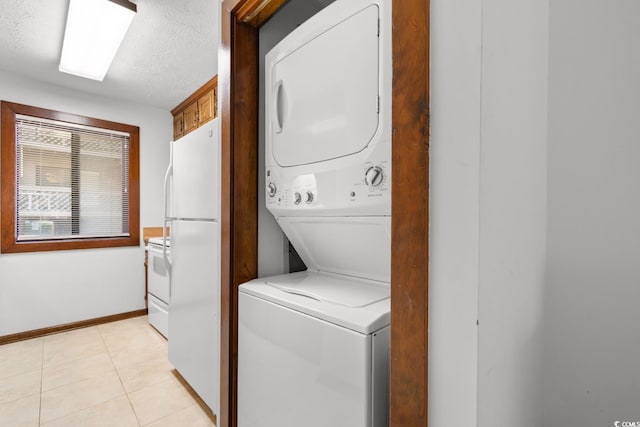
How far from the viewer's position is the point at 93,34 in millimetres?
2029

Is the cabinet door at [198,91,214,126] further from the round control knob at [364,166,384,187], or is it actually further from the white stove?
the round control knob at [364,166,384,187]

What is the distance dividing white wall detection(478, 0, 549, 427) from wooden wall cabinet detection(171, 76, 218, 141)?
8.55ft

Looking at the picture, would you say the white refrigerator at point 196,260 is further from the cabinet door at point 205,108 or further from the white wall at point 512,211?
the white wall at point 512,211

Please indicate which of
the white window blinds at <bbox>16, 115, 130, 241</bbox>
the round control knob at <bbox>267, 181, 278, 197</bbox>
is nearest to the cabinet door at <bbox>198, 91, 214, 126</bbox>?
the white window blinds at <bbox>16, 115, 130, 241</bbox>

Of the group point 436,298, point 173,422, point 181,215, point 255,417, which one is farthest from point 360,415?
point 181,215

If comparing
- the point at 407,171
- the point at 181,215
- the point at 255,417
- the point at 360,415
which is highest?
the point at 407,171

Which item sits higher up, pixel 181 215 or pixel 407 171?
pixel 407 171

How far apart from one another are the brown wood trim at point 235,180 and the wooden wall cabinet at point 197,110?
59.6 inches

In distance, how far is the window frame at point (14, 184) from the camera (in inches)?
106

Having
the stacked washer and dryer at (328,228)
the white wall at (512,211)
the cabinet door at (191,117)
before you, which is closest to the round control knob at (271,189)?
the stacked washer and dryer at (328,228)

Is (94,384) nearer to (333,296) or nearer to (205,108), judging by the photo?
(333,296)

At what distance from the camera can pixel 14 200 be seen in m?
2.76

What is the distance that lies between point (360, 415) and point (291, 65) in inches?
48.7

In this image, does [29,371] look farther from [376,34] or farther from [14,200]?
[376,34]
